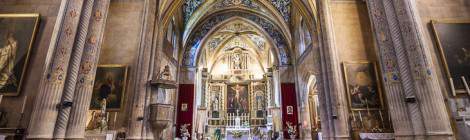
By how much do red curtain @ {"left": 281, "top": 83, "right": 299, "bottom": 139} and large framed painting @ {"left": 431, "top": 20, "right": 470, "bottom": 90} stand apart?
12166 mm

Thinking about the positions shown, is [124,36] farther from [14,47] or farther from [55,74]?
[55,74]

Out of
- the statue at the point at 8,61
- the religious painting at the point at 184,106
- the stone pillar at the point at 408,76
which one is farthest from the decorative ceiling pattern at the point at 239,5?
the statue at the point at 8,61

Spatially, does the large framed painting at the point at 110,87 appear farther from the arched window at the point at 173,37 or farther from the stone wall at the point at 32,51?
the arched window at the point at 173,37

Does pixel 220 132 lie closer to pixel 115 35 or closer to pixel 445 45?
pixel 115 35

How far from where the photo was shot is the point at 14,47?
5691 millimetres

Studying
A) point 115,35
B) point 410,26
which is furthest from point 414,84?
point 115,35

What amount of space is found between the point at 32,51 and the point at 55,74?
4.08 ft

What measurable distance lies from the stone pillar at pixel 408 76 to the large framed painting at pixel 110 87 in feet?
27.1

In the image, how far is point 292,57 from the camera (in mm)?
18641

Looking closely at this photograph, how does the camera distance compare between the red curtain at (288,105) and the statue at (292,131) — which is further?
Result: the red curtain at (288,105)

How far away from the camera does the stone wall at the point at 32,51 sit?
527cm

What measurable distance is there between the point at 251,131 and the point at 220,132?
2.90 m

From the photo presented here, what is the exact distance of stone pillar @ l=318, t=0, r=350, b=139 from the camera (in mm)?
9008

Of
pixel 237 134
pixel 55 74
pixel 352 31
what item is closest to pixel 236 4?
pixel 352 31
